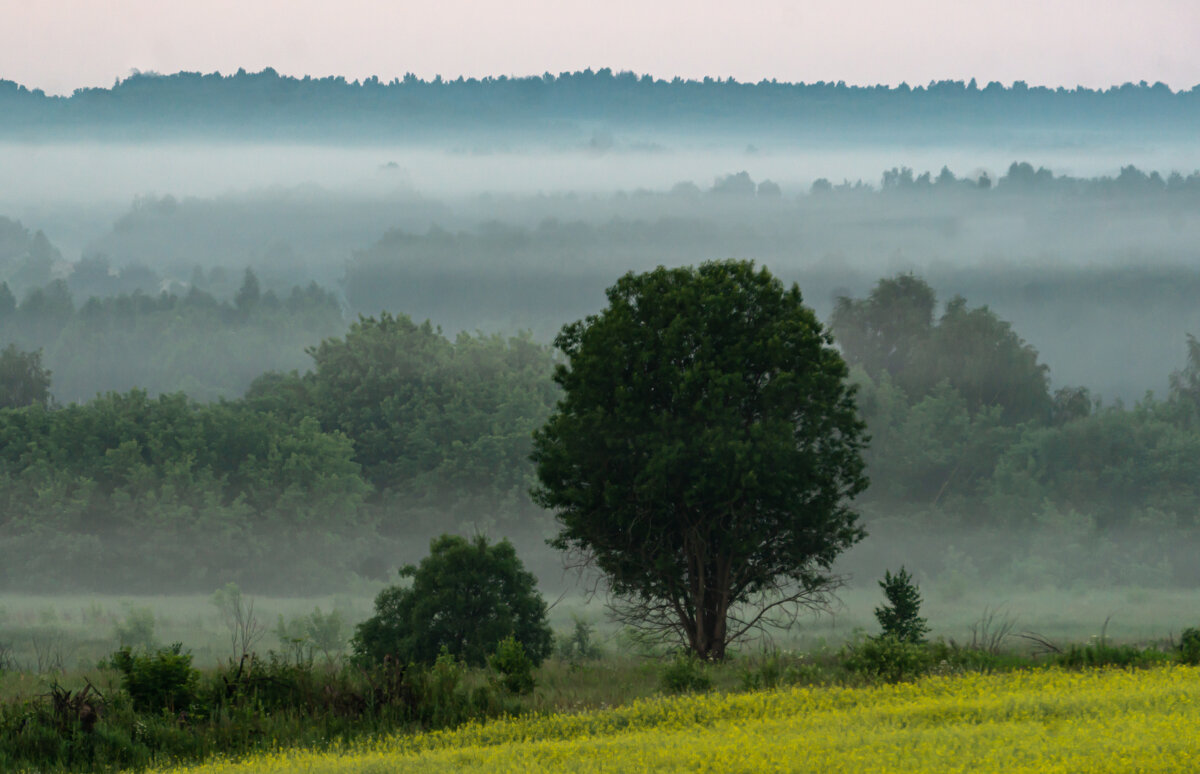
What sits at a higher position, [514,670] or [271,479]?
[271,479]

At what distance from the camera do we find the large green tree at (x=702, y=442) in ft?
92.1

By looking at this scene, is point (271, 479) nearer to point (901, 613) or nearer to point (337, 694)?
point (901, 613)

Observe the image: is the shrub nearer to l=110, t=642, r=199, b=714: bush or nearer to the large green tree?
l=110, t=642, r=199, b=714: bush

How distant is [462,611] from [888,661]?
14.6m

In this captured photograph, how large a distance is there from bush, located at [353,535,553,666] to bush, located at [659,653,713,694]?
11327 millimetres

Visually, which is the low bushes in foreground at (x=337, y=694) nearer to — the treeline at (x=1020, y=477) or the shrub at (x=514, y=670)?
the shrub at (x=514, y=670)

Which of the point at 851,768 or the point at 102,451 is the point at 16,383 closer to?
the point at 102,451

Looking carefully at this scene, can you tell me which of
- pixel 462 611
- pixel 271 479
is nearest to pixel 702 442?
pixel 462 611

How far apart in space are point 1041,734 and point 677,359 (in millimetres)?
16170

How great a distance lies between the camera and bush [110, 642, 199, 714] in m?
17.9

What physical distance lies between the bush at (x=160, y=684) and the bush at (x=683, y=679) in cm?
751

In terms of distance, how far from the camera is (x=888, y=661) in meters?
19.6

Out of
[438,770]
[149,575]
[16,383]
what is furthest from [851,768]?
[16,383]

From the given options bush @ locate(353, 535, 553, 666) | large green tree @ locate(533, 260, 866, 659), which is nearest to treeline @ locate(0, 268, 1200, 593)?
bush @ locate(353, 535, 553, 666)
